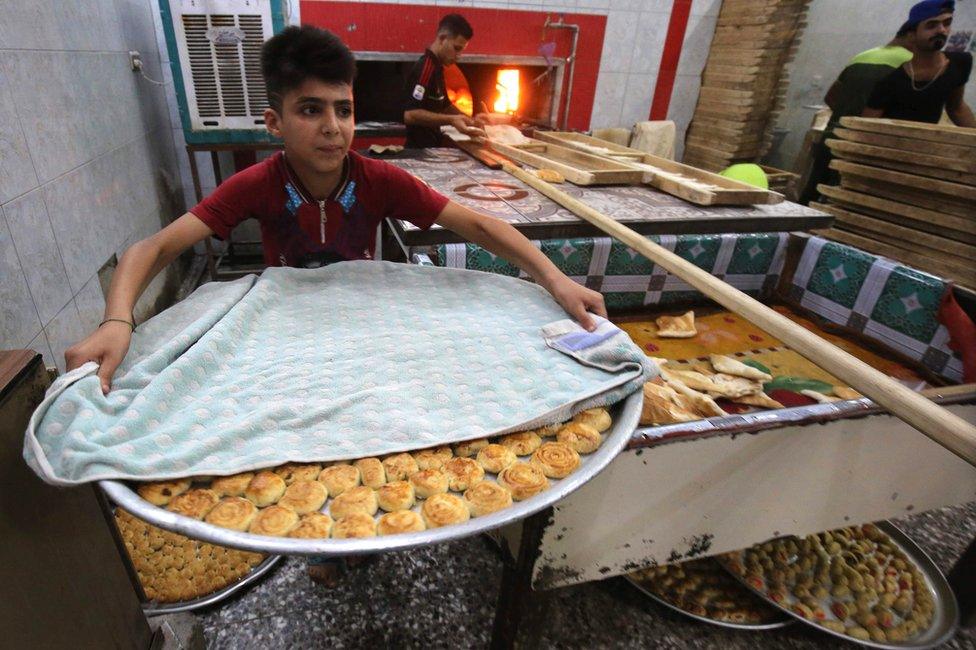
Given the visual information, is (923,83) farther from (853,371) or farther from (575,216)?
(853,371)

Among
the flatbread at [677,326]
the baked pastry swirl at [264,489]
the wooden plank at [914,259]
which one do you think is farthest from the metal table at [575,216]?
the baked pastry swirl at [264,489]

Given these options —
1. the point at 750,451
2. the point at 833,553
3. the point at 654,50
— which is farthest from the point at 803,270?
the point at 654,50

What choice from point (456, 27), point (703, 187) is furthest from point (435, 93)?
point (703, 187)

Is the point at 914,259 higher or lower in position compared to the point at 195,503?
lower

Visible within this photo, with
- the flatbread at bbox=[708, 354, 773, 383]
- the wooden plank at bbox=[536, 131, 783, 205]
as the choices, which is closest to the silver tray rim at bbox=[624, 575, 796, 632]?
the flatbread at bbox=[708, 354, 773, 383]

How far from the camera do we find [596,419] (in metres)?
1.12

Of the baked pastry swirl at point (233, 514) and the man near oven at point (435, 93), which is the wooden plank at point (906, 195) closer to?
the man near oven at point (435, 93)

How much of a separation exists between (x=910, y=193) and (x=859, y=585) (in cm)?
298

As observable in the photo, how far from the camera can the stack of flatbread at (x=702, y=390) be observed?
1563 millimetres

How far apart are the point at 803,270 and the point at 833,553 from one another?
4.77 ft

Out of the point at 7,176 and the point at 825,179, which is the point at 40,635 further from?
the point at 825,179

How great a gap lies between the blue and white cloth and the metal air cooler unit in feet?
10.5

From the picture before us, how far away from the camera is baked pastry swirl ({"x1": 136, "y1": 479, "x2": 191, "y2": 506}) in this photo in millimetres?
851

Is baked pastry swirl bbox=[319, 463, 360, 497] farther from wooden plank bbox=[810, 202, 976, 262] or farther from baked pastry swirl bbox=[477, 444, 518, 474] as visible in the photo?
wooden plank bbox=[810, 202, 976, 262]
